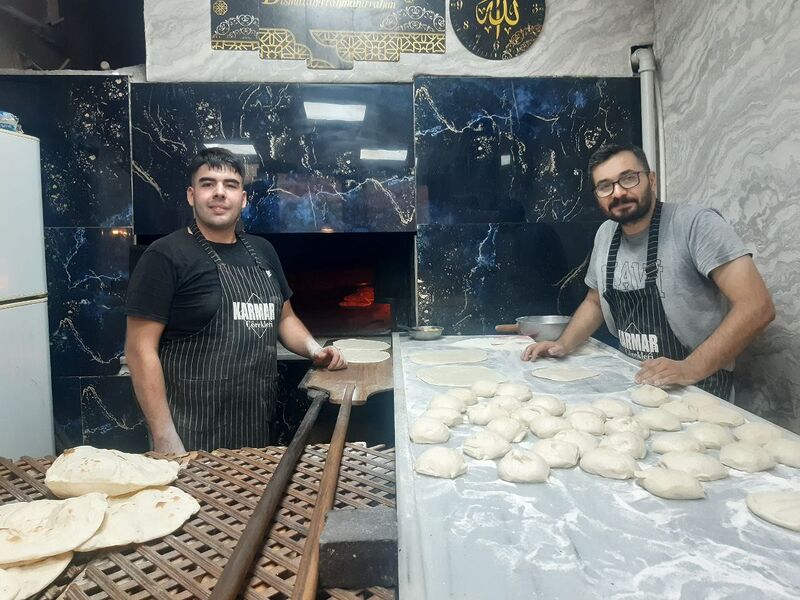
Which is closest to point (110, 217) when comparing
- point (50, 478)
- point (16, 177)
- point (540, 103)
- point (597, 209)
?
point (16, 177)

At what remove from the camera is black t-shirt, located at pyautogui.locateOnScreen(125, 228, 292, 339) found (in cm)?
204

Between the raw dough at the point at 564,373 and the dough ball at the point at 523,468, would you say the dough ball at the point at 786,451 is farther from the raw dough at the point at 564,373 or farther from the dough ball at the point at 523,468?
the raw dough at the point at 564,373

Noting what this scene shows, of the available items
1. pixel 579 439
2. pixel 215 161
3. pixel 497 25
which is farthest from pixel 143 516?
pixel 497 25

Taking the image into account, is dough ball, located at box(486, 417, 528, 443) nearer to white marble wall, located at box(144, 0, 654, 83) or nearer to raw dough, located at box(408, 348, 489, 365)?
raw dough, located at box(408, 348, 489, 365)

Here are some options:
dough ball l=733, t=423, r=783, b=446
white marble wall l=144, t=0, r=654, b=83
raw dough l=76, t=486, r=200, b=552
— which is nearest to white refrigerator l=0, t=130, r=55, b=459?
white marble wall l=144, t=0, r=654, b=83

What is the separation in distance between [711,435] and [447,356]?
132cm

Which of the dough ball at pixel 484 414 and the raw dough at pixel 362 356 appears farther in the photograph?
the raw dough at pixel 362 356

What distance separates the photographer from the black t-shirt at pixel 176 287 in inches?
80.3

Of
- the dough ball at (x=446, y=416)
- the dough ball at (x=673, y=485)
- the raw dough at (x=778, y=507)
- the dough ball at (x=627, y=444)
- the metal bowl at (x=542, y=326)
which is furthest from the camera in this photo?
the metal bowl at (x=542, y=326)

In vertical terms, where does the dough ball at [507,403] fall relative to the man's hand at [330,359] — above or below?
below

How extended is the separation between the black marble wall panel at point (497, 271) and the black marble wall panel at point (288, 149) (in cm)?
32

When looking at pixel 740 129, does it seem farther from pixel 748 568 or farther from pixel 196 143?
pixel 196 143

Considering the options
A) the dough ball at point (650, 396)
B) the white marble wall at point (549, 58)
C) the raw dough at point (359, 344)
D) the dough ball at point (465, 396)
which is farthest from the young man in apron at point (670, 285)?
the white marble wall at point (549, 58)

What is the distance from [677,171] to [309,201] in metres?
2.21
